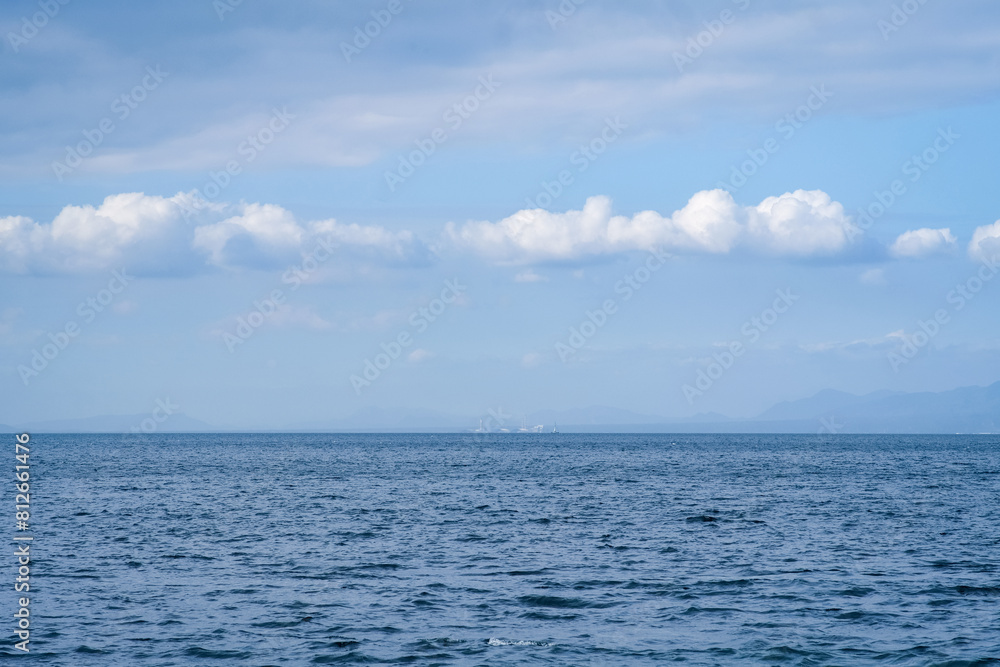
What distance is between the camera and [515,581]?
3484 cm

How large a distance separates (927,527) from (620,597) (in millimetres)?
27579

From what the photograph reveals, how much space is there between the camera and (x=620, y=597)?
32031mm

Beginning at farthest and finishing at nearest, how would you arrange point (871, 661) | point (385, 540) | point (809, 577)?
point (385, 540)
point (809, 577)
point (871, 661)

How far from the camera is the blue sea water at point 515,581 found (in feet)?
84.1

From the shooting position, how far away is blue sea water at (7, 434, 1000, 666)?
25.6m

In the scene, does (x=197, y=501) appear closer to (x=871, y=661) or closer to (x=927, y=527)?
(x=927, y=527)

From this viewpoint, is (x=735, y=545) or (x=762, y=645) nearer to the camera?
(x=762, y=645)

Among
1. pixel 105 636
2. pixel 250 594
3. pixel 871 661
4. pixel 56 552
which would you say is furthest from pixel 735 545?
pixel 56 552

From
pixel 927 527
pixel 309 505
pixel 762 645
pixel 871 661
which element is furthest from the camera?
pixel 309 505
